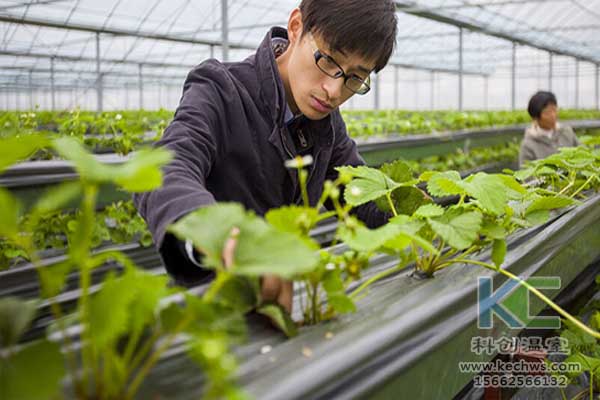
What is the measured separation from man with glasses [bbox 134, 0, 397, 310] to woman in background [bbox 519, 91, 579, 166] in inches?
123

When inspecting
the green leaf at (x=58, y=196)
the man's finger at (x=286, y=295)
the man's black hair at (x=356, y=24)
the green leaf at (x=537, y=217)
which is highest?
the man's black hair at (x=356, y=24)

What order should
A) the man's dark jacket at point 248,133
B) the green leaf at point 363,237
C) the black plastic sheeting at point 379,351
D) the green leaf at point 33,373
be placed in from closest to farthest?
the green leaf at point 33,373 → the black plastic sheeting at point 379,351 → the green leaf at point 363,237 → the man's dark jacket at point 248,133

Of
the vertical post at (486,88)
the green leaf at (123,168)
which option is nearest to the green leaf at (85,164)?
the green leaf at (123,168)

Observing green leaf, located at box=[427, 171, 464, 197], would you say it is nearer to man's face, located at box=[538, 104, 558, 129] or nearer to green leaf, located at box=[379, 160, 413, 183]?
green leaf, located at box=[379, 160, 413, 183]

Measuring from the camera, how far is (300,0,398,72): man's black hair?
111 cm

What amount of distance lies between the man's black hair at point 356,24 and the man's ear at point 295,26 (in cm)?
9

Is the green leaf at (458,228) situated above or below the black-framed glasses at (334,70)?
below

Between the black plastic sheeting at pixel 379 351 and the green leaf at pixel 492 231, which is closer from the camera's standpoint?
the black plastic sheeting at pixel 379 351

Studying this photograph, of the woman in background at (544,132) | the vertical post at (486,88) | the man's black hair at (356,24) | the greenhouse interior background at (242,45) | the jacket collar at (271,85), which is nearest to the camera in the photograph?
the man's black hair at (356,24)

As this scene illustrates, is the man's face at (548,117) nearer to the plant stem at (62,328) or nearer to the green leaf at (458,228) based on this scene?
the green leaf at (458,228)

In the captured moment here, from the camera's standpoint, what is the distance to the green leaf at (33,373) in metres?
0.46

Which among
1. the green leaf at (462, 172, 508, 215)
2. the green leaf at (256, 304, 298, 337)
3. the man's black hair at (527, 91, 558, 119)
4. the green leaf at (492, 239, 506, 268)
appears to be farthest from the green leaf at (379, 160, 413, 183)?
the man's black hair at (527, 91, 558, 119)

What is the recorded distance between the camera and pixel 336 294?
28.2 inches

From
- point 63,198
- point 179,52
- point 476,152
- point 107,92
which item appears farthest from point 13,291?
point 107,92
